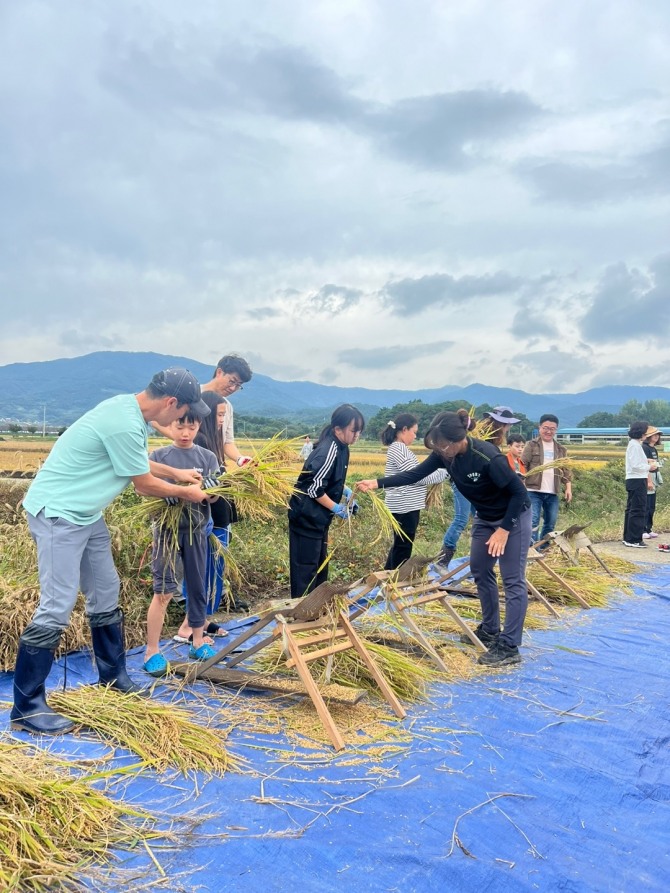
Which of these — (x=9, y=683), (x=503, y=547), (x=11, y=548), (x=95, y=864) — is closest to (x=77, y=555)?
(x=9, y=683)

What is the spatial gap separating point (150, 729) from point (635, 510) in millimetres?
8320

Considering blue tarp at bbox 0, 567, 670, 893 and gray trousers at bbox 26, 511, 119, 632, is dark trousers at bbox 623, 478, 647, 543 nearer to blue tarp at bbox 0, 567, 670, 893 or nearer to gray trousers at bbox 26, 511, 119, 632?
blue tarp at bbox 0, 567, 670, 893

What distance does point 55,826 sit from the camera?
2.14 meters

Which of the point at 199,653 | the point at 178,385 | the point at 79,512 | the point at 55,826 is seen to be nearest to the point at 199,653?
the point at 199,653

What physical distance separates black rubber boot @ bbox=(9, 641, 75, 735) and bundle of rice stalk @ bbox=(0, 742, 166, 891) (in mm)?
540

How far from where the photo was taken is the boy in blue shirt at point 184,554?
3.94 m

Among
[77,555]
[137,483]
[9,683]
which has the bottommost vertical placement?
[9,683]

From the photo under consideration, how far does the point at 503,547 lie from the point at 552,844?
222 centimetres

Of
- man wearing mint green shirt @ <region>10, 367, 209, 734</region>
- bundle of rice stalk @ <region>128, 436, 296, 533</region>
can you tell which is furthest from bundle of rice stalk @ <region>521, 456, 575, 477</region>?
man wearing mint green shirt @ <region>10, 367, 209, 734</region>

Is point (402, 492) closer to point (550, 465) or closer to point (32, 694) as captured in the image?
point (550, 465)

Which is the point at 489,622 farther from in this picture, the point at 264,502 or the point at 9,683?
the point at 9,683

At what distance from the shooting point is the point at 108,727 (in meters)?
2.97

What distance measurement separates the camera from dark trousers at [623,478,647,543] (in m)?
9.34

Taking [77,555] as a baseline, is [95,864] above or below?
below
